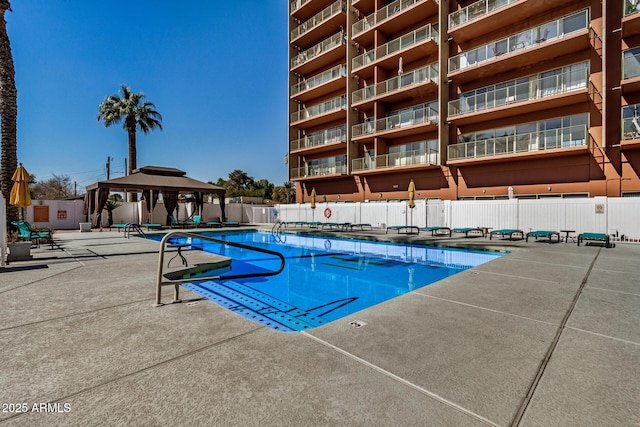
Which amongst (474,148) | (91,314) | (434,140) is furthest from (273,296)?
(434,140)

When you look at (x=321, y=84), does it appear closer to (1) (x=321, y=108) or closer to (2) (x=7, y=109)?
(1) (x=321, y=108)

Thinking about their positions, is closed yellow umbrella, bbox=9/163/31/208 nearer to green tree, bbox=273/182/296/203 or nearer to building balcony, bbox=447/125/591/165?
building balcony, bbox=447/125/591/165

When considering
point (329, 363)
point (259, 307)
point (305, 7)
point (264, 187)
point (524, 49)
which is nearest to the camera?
point (329, 363)

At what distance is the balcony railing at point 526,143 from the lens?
1541cm

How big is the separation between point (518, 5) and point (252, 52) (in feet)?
64.3

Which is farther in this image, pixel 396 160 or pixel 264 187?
pixel 264 187

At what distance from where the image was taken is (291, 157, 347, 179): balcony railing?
25.5m

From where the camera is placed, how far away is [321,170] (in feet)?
88.8

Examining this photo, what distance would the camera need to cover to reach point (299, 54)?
30.1 m

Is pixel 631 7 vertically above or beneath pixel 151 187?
above

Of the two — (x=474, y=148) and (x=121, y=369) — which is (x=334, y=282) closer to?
(x=121, y=369)

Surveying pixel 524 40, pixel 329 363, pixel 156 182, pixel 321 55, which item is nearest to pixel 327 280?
pixel 329 363

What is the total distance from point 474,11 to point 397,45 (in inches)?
211

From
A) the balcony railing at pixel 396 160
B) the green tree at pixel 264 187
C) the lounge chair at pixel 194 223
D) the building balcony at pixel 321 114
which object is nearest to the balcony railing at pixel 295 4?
the building balcony at pixel 321 114
